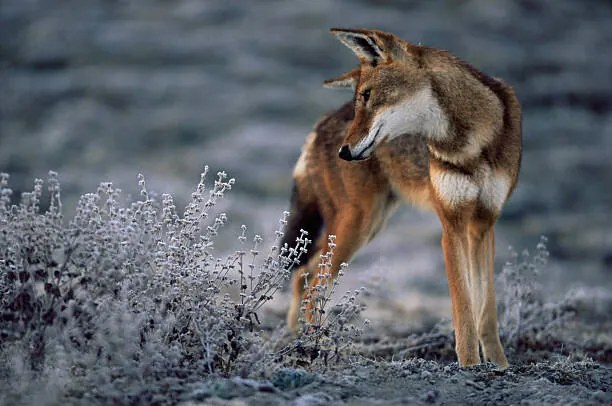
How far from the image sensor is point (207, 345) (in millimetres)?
4172

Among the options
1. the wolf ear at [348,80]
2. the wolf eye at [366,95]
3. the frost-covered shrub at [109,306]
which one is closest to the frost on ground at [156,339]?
the frost-covered shrub at [109,306]

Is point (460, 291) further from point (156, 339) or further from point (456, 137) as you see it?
point (156, 339)

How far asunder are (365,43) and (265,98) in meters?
13.6

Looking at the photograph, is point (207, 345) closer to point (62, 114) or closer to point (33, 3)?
point (62, 114)

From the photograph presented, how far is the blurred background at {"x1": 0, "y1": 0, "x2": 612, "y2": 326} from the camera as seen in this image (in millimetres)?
13242

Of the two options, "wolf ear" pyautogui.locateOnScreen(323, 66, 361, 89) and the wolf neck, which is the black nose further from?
"wolf ear" pyautogui.locateOnScreen(323, 66, 361, 89)

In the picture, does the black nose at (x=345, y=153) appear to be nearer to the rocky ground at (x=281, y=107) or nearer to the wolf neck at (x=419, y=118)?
the wolf neck at (x=419, y=118)

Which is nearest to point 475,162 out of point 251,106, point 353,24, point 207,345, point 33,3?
point 207,345

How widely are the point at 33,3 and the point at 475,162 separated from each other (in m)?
19.3

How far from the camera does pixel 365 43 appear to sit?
5160 mm

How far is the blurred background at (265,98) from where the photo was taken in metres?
13.2

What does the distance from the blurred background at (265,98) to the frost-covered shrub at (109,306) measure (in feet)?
19.8

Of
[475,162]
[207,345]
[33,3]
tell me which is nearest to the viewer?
[207,345]

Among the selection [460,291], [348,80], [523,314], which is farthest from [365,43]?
[523,314]
